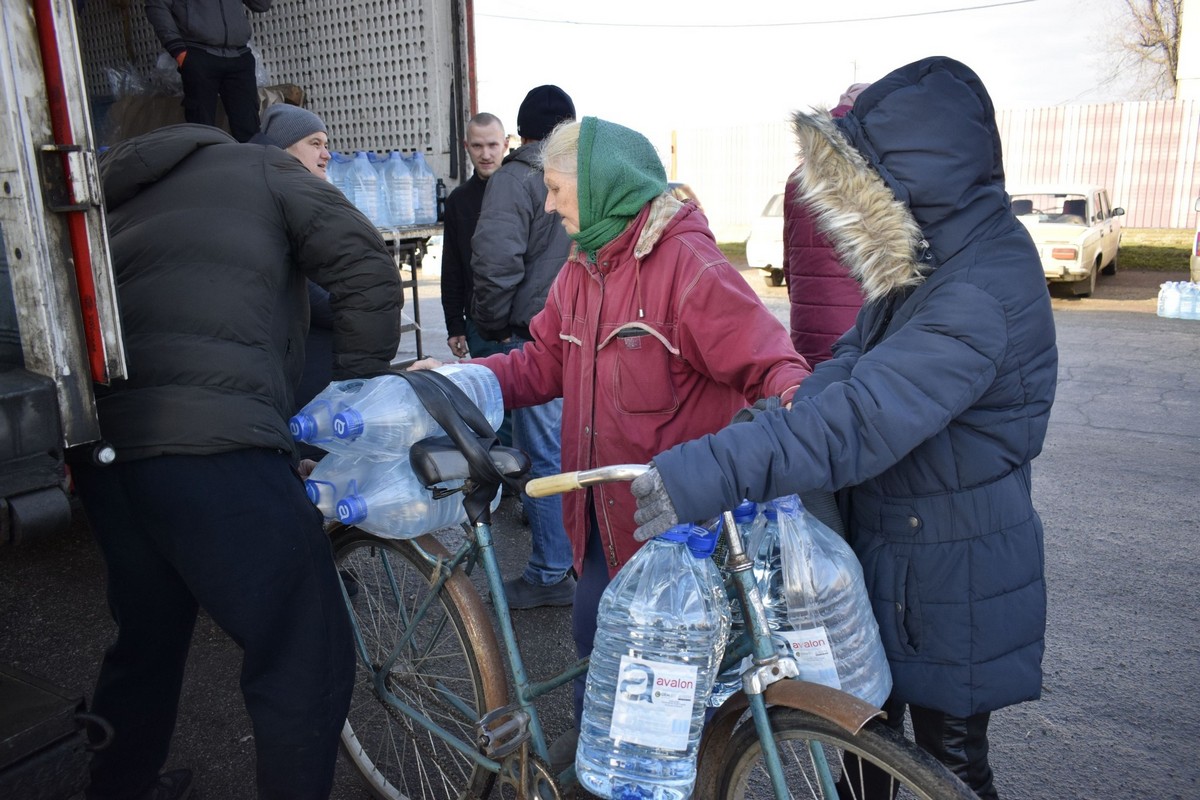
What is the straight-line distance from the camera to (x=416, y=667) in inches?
102

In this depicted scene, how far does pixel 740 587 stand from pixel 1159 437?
595 cm

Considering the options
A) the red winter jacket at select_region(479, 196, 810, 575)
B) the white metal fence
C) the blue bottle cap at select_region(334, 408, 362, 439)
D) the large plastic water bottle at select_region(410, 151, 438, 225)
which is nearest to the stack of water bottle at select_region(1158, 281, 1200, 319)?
the white metal fence

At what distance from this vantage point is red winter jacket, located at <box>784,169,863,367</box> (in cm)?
362

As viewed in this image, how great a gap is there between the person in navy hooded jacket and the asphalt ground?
130cm

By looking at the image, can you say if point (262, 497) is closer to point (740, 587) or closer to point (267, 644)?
point (267, 644)

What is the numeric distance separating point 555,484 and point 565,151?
100 cm

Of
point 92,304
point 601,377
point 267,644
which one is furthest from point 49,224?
point 601,377

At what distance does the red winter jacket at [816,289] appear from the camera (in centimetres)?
362

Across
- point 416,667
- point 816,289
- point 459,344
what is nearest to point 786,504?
point 416,667

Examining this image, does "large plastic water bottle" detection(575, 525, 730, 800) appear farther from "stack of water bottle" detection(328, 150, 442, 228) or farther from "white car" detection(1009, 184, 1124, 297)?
"white car" detection(1009, 184, 1124, 297)

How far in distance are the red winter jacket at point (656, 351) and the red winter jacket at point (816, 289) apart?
4.19 feet

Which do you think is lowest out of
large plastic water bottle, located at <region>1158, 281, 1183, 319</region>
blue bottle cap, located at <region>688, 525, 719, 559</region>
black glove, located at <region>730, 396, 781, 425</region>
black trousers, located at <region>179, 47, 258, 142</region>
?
large plastic water bottle, located at <region>1158, 281, 1183, 319</region>

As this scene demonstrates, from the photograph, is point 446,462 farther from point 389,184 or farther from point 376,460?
point 389,184

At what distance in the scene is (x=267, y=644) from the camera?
86.4 inches
